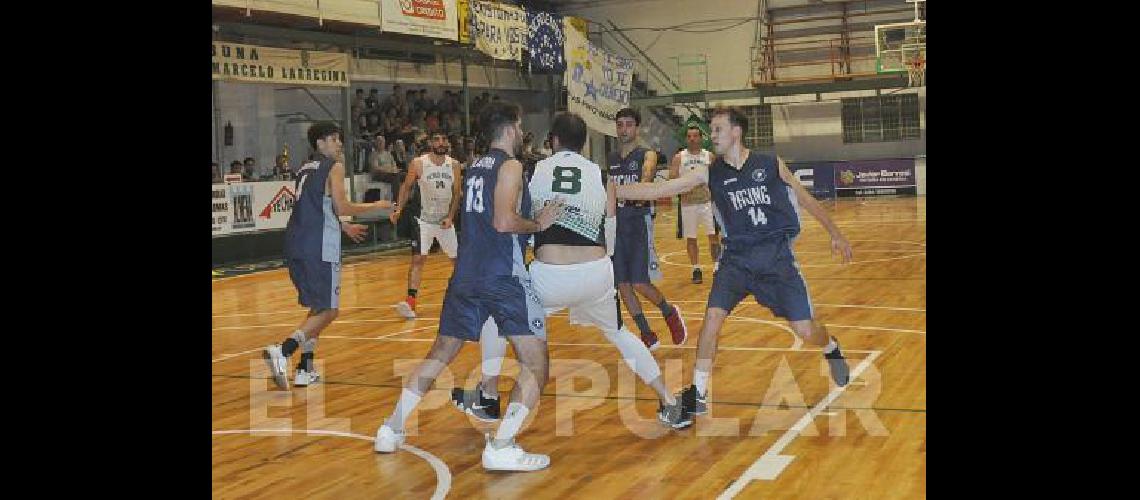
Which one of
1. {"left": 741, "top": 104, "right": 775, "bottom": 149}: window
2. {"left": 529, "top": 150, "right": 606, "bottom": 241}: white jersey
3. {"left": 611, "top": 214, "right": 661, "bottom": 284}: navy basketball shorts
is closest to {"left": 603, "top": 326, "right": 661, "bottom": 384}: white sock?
{"left": 529, "top": 150, "right": 606, "bottom": 241}: white jersey

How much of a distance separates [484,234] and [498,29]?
64.9 ft

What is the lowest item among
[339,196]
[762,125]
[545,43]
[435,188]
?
[339,196]

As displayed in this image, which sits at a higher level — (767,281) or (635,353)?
(767,281)

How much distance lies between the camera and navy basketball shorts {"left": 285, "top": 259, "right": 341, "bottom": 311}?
7.73 meters

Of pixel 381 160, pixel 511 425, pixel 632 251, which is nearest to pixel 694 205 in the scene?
pixel 632 251

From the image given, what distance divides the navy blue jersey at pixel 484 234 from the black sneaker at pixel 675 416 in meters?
1.26

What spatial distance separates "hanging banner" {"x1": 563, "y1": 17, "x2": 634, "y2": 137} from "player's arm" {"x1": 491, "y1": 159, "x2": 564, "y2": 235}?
70.5 feet

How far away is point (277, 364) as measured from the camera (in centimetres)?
768

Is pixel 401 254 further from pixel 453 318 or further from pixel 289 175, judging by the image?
pixel 453 318

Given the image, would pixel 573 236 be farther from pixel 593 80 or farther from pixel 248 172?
pixel 593 80

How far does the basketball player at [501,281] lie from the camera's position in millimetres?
5371

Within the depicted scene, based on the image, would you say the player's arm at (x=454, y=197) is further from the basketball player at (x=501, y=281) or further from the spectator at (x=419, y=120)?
the spectator at (x=419, y=120)
